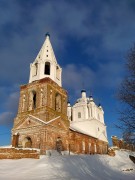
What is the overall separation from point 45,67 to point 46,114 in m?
9.37

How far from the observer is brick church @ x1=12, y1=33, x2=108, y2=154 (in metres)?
23.0

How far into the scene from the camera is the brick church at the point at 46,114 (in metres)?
23.0

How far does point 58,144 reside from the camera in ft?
79.9

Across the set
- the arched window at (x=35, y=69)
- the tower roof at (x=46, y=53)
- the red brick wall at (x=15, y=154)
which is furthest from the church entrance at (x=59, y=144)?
the tower roof at (x=46, y=53)

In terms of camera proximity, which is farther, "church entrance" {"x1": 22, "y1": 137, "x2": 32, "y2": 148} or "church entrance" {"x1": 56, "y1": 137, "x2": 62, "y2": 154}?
"church entrance" {"x1": 56, "y1": 137, "x2": 62, "y2": 154}

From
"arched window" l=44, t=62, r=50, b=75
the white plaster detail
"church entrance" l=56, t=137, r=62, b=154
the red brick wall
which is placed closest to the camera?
the red brick wall

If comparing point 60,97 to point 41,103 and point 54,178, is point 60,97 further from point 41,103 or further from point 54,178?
point 54,178

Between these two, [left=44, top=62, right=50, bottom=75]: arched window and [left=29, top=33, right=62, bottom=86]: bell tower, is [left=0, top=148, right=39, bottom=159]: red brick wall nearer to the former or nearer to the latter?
[left=29, top=33, right=62, bottom=86]: bell tower

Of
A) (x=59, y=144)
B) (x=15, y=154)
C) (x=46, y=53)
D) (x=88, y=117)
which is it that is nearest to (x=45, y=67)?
(x=46, y=53)

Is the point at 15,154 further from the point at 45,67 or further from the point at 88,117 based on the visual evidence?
the point at 88,117

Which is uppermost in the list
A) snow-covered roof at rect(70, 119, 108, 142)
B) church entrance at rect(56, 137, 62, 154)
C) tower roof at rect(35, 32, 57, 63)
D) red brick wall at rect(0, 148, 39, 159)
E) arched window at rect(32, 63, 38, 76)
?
tower roof at rect(35, 32, 57, 63)

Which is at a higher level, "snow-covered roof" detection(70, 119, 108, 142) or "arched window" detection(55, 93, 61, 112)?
"arched window" detection(55, 93, 61, 112)

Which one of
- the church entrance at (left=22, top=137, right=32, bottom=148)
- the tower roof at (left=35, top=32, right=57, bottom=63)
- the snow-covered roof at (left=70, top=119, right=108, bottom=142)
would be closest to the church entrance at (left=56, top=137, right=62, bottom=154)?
the church entrance at (left=22, top=137, right=32, bottom=148)

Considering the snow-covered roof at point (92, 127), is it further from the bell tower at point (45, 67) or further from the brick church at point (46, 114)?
the bell tower at point (45, 67)
